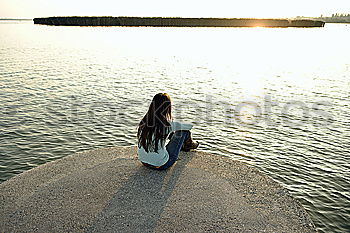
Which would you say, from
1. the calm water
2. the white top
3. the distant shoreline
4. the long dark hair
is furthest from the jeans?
the distant shoreline

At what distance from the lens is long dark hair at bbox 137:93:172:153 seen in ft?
26.3

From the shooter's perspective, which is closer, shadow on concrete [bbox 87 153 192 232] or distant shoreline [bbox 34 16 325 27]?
shadow on concrete [bbox 87 153 192 232]

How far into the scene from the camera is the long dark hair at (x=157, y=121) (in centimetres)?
803

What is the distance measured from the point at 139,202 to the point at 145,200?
0.16 metres

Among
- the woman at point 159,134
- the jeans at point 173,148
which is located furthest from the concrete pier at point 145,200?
the woman at point 159,134

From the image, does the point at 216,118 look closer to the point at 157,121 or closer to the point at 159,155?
the point at 159,155

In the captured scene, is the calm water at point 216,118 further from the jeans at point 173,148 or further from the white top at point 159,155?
the white top at point 159,155

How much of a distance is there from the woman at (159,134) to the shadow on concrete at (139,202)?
1.29 feet

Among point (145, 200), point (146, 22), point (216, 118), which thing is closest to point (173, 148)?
point (145, 200)

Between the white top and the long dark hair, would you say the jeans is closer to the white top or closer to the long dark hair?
the white top

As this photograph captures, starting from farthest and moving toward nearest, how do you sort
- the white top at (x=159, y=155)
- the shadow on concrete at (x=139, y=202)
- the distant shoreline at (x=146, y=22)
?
the distant shoreline at (x=146, y=22) → the white top at (x=159, y=155) → the shadow on concrete at (x=139, y=202)

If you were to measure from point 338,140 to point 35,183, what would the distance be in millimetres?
13187

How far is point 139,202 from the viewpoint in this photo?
24.6 ft

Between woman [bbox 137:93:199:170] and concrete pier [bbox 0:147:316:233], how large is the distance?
0.45m
